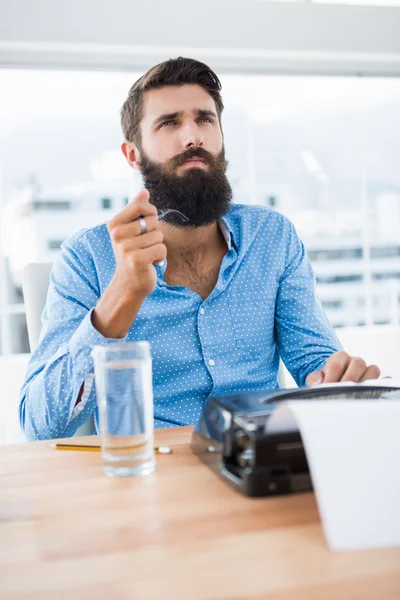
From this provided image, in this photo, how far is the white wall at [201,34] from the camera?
3719 mm

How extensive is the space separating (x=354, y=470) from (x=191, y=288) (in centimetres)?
97

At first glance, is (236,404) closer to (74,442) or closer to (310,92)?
(74,442)

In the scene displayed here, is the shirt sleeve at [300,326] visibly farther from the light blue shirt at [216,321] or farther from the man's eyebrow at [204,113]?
the man's eyebrow at [204,113]

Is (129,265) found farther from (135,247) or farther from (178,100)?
(178,100)

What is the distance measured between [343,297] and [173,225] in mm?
4615

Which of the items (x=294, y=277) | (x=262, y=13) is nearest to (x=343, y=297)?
(x=262, y=13)

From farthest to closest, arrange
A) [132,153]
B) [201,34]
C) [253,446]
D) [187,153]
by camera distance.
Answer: [201,34] < [132,153] < [187,153] < [253,446]

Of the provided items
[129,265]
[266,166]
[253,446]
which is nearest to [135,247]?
[129,265]

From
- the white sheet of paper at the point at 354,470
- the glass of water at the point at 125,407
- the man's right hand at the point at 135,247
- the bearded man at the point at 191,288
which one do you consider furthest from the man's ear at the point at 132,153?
the white sheet of paper at the point at 354,470

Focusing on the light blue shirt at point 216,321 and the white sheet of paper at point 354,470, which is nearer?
the white sheet of paper at point 354,470

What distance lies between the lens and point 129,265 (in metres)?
1.08

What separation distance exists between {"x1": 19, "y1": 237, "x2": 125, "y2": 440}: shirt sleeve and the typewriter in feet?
1.10

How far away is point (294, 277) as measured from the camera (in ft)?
5.12

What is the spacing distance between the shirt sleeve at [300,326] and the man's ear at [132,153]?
0.48 m
